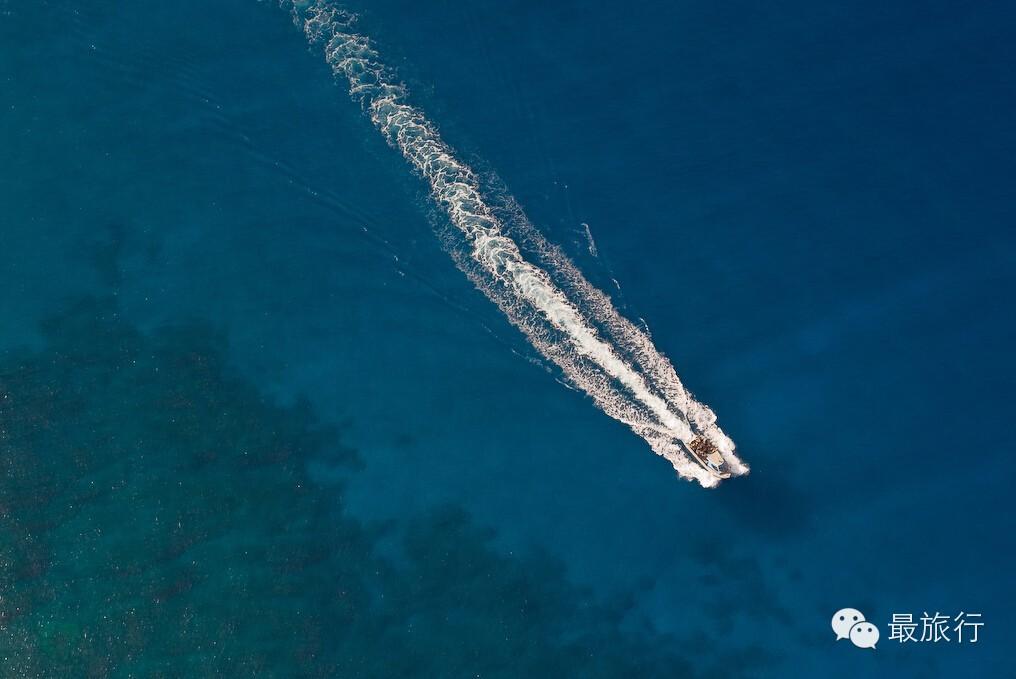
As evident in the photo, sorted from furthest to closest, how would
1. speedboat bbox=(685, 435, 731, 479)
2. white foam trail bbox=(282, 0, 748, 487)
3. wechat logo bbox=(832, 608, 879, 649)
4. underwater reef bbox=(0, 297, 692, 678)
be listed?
white foam trail bbox=(282, 0, 748, 487)
wechat logo bbox=(832, 608, 879, 649)
underwater reef bbox=(0, 297, 692, 678)
speedboat bbox=(685, 435, 731, 479)

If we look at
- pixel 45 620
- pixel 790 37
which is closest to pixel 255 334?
pixel 45 620

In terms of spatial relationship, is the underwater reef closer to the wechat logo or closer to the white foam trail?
the wechat logo

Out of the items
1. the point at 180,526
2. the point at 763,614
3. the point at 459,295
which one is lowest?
the point at 180,526

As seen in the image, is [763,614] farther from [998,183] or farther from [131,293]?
[131,293]

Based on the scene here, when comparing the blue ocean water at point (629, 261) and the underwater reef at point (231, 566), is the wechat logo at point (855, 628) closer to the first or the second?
the blue ocean water at point (629, 261)

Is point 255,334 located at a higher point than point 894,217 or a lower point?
lower

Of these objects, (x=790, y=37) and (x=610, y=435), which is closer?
(x=610, y=435)

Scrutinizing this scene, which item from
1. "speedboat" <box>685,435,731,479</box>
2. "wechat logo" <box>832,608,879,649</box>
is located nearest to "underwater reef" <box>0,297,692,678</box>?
"wechat logo" <box>832,608,879,649</box>
